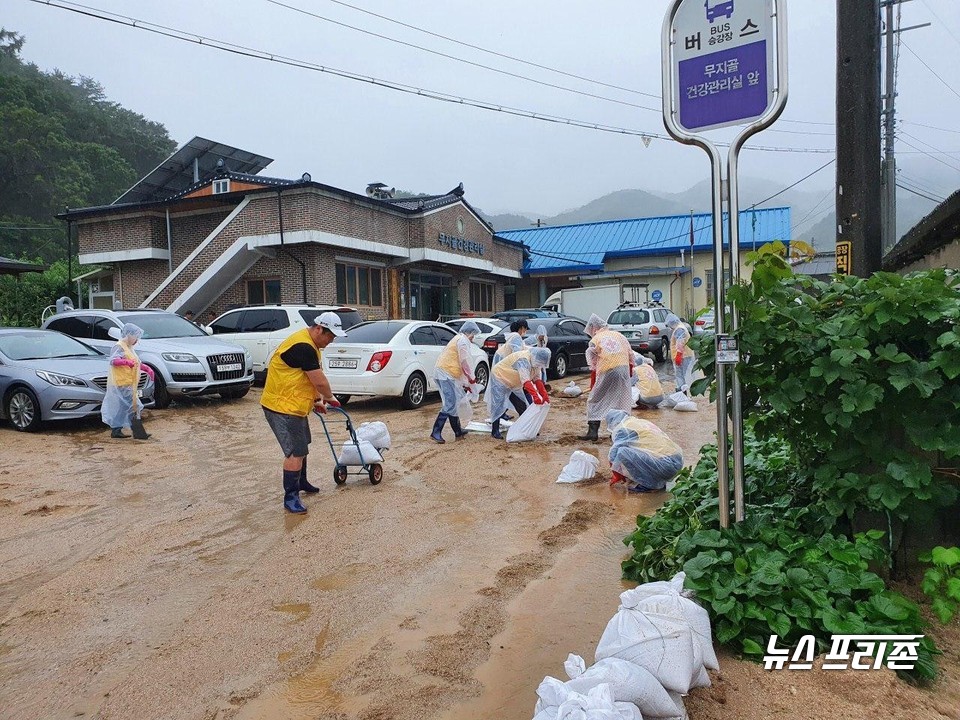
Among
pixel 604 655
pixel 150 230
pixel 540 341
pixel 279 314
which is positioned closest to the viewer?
pixel 604 655

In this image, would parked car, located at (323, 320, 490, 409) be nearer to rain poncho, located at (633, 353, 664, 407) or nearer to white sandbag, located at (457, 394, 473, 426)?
white sandbag, located at (457, 394, 473, 426)

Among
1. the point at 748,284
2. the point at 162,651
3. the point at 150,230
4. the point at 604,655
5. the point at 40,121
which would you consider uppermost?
the point at 40,121

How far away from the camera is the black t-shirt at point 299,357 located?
6.26 m

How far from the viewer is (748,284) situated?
3.59 meters

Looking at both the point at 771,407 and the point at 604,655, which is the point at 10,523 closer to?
the point at 604,655

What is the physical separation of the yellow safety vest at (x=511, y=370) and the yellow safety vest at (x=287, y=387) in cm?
379

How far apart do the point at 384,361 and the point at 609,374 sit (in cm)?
424

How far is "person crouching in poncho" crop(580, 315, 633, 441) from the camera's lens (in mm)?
9203

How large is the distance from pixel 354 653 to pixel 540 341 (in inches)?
338

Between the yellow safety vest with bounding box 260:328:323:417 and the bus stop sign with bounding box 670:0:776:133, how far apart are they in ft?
12.4

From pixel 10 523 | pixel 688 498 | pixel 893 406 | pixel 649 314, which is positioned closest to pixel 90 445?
pixel 10 523

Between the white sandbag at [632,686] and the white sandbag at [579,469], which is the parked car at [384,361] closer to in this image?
the white sandbag at [579,469]

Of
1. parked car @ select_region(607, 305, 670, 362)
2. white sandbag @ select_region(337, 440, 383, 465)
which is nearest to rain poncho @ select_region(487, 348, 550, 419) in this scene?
white sandbag @ select_region(337, 440, 383, 465)

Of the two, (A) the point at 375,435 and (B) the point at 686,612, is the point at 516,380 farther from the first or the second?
(B) the point at 686,612
